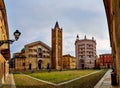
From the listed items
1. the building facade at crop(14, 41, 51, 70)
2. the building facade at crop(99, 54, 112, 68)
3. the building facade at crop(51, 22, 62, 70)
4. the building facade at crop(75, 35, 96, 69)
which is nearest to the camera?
the building facade at crop(14, 41, 51, 70)

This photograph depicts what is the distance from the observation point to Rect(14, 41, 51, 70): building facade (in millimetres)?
74812

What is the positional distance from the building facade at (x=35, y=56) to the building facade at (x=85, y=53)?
77.9ft

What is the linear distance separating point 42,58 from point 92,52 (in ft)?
103

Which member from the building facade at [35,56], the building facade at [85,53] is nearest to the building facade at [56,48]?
the building facade at [35,56]

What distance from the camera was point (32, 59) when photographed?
252 ft

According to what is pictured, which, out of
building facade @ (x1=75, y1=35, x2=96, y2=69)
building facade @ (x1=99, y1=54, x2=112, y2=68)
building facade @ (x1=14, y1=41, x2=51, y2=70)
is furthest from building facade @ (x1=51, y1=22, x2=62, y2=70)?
building facade @ (x1=99, y1=54, x2=112, y2=68)

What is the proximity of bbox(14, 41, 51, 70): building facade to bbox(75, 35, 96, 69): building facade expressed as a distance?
23.8 m

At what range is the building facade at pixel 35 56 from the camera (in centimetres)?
7481

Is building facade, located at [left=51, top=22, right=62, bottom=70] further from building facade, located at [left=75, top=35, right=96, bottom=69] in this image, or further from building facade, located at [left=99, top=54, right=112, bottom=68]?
building facade, located at [left=99, top=54, right=112, bottom=68]

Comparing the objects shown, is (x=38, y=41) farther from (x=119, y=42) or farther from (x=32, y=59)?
(x=119, y=42)

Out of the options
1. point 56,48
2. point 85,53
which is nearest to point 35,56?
point 56,48

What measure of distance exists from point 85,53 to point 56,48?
2168 centimetres

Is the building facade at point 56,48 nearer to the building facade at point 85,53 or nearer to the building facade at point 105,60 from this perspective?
the building facade at point 85,53

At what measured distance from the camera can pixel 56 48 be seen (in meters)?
82.1
